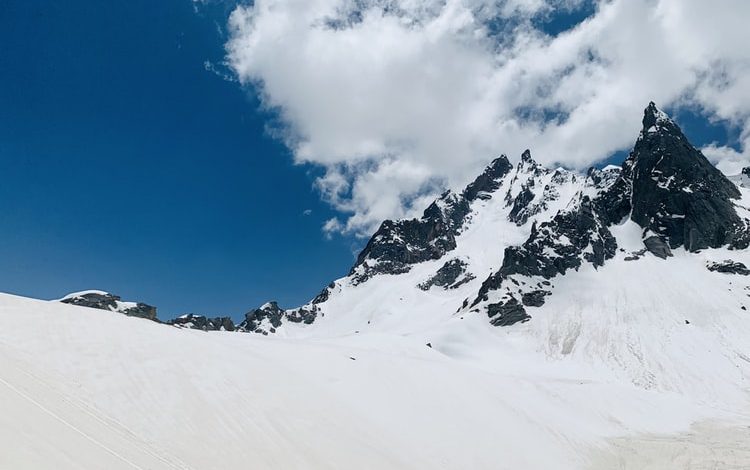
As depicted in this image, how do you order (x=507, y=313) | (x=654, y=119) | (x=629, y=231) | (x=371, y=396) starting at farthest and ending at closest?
1. (x=654, y=119)
2. (x=629, y=231)
3. (x=507, y=313)
4. (x=371, y=396)

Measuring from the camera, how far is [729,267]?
124m

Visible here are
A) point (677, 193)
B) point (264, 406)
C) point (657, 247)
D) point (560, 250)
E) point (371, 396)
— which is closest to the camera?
point (264, 406)

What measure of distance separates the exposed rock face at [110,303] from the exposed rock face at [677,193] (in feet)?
506

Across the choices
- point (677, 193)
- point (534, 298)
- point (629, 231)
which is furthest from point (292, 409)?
point (677, 193)

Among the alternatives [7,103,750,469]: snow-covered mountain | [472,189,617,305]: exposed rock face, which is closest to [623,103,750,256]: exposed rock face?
[472,189,617,305]: exposed rock face

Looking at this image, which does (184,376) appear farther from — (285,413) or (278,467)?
(278,467)

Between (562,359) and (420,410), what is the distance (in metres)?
84.9

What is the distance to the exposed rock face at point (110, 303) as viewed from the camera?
11881 cm

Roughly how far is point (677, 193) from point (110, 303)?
178 metres

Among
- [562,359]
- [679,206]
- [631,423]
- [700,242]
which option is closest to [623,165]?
[679,206]

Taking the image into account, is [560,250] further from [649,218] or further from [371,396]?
[371,396]

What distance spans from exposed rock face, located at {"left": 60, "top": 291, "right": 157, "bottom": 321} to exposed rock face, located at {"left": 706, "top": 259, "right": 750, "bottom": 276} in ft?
502

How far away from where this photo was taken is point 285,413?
20203 millimetres

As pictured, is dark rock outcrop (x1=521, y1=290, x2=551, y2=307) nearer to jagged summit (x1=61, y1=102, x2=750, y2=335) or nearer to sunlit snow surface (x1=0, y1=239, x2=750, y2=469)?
jagged summit (x1=61, y1=102, x2=750, y2=335)
